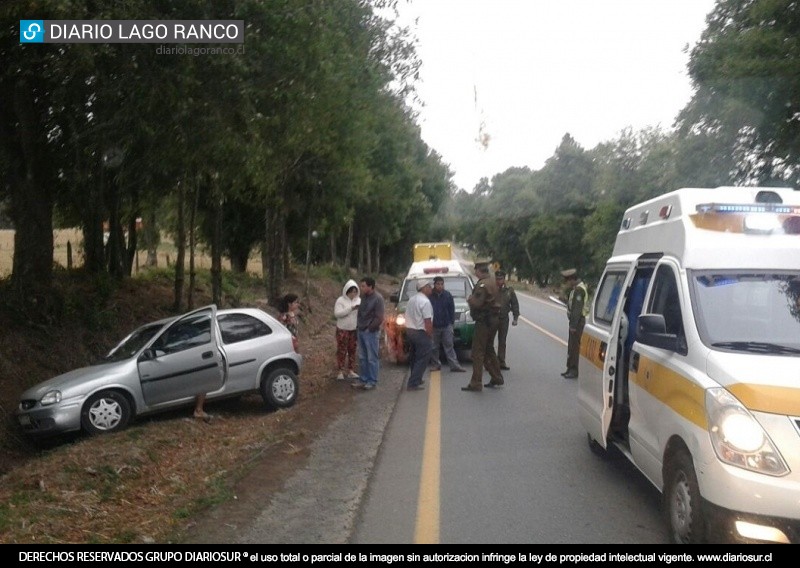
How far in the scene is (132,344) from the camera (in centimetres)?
1122

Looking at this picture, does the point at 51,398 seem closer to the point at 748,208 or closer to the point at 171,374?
the point at 171,374

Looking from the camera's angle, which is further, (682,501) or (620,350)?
(620,350)

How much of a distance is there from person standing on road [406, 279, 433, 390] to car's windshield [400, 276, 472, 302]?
4474 millimetres

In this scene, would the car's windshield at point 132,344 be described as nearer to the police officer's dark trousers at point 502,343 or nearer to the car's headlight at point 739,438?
the police officer's dark trousers at point 502,343

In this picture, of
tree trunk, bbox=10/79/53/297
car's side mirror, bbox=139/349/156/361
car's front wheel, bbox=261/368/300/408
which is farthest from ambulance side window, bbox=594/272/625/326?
tree trunk, bbox=10/79/53/297

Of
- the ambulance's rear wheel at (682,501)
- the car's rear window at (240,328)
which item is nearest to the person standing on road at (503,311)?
the car's rear window at (240,328)

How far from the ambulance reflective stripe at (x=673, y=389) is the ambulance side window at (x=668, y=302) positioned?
25 cm

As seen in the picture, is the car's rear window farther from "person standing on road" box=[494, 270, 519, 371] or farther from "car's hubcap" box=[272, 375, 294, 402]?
"person standing on road" box=[494, 270, 519, 371]

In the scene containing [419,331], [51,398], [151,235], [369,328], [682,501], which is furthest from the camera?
[151,235]

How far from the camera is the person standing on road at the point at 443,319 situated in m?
14.6

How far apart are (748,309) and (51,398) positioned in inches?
317

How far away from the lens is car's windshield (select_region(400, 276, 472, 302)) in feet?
57.2

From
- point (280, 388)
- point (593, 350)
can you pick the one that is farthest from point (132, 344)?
point (593, 350)
